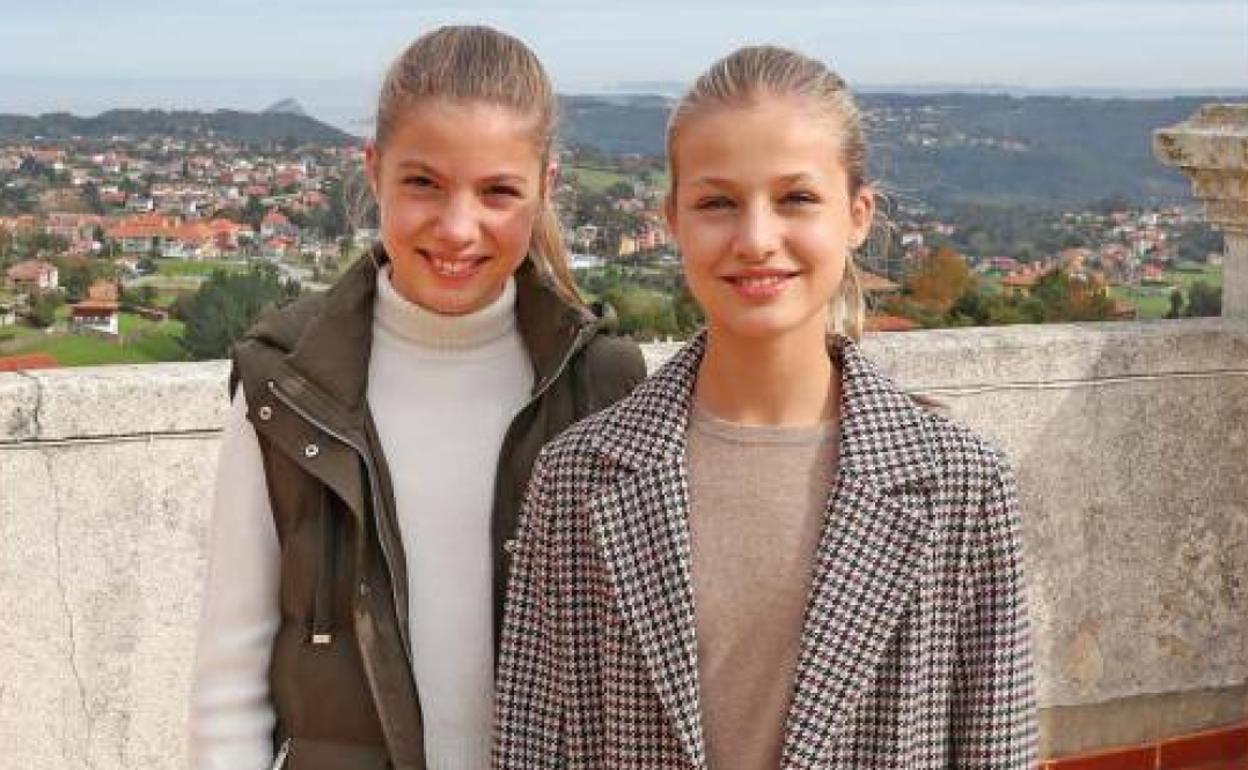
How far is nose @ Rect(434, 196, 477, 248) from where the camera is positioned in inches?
83.4

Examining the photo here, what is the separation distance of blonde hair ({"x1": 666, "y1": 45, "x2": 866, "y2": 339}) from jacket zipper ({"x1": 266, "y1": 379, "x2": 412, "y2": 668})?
0.48 metres

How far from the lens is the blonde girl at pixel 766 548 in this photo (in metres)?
2.00

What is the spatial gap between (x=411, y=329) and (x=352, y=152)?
0.56 m

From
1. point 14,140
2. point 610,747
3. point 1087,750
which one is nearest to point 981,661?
point 610,747

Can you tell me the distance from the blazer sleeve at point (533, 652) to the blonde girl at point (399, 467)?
0.19 feet

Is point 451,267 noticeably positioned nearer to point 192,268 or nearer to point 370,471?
point 370,471

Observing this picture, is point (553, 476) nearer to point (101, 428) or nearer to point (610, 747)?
point (610, 747)

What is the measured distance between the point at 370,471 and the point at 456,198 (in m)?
0.34

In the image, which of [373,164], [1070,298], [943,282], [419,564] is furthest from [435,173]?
[1070,298]

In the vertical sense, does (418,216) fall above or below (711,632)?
above

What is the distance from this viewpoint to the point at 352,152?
2684 mm

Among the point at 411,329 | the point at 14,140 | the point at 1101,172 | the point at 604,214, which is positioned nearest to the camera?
the point at 411,329

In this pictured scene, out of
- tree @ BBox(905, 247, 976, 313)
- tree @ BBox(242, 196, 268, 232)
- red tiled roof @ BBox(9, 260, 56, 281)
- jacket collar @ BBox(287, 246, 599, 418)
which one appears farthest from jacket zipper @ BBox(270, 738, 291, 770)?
red tiled roof @ BBox(9, 260, 56, 281)

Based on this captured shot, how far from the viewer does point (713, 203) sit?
2.06 metres
